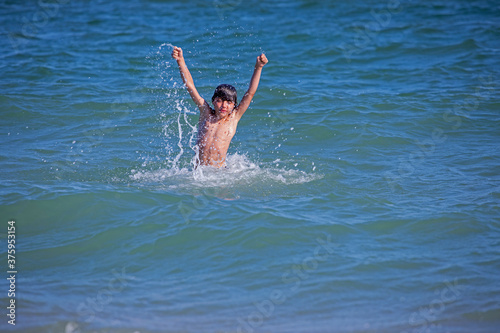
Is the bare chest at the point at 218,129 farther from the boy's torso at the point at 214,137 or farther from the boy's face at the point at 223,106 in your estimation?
the boy's face at the point at 223,106

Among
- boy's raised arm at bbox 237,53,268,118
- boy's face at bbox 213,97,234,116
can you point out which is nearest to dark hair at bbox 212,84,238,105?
boy's face at bbox 213,97,234,116

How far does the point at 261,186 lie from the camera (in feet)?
22.5

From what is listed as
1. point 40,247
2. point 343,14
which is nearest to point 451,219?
point 40,247

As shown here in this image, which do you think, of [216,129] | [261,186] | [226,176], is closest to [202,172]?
[226,176]

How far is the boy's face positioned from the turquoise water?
2.65ft

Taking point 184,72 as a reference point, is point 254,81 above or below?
below

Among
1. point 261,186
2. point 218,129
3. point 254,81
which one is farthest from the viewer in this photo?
point 218,129

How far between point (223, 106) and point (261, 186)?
1160 mm

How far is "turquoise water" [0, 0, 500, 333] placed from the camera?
15.3 ft

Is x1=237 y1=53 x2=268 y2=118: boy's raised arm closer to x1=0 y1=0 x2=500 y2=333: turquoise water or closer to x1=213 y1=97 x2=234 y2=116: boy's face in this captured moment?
x1=213 y1=97 x2=234 y2=116: boy's face

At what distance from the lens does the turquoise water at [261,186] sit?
4672 millimetres

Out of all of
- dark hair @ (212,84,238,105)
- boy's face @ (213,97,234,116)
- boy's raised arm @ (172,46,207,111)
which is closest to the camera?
boy's raised arm @ (172,46,207,111)

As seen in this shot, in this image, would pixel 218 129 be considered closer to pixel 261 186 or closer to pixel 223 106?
pixel 223 106

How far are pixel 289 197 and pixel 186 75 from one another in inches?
77.7
